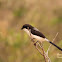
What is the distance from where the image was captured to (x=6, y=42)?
4.15 meters

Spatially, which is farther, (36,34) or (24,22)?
(24,22)

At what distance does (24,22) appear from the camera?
5582 millimetres

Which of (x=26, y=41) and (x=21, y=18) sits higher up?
(x=26, y=41)

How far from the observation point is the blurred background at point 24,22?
3.99m

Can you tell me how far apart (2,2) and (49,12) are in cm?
101

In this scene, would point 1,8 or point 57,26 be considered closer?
point 57,26

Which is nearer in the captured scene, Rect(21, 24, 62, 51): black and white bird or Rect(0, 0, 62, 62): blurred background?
Rect(21, 24, 62, 51): black and white bird

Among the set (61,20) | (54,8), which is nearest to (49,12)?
(54,8)

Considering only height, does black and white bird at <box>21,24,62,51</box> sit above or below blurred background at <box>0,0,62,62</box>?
above

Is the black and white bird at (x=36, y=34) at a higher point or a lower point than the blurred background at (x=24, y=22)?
higher

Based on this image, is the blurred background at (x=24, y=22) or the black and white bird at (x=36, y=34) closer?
the black and white bird at (x=36, y=34)

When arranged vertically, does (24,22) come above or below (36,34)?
below

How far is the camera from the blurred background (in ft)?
13.1

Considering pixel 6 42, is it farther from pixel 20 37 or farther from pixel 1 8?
pixel 1 8
